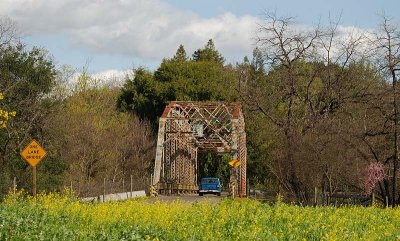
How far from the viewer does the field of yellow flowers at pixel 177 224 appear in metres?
12.2

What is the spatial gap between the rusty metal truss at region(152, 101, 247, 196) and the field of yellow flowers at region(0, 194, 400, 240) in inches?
1311

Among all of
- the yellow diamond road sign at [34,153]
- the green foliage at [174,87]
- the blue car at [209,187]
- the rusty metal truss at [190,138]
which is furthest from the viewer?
the green foliage at [174,87]

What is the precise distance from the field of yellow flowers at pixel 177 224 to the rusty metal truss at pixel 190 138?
109 ft

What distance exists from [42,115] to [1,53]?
161 inches

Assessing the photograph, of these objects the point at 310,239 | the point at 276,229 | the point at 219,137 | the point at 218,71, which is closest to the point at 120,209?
the point at 276,229

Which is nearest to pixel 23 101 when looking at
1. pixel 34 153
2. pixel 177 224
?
pixel 34 153

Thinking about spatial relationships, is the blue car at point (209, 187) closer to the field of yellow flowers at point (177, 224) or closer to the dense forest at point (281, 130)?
the dense forest at point (281, 130)

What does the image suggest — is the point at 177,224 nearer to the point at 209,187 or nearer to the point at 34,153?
the point at 34,153

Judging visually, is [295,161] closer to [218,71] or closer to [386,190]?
[386,190]

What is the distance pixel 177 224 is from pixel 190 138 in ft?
144

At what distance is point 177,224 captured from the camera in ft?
49.6

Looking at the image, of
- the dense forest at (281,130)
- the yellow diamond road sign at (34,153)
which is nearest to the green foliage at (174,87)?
the dense forest at (281,130)

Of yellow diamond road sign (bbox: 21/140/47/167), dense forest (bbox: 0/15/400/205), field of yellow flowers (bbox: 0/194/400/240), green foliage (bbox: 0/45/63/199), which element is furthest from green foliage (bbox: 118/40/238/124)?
field of yellow flowers (bbox: 0/194/400/240)

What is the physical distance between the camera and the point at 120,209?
18922 mm
